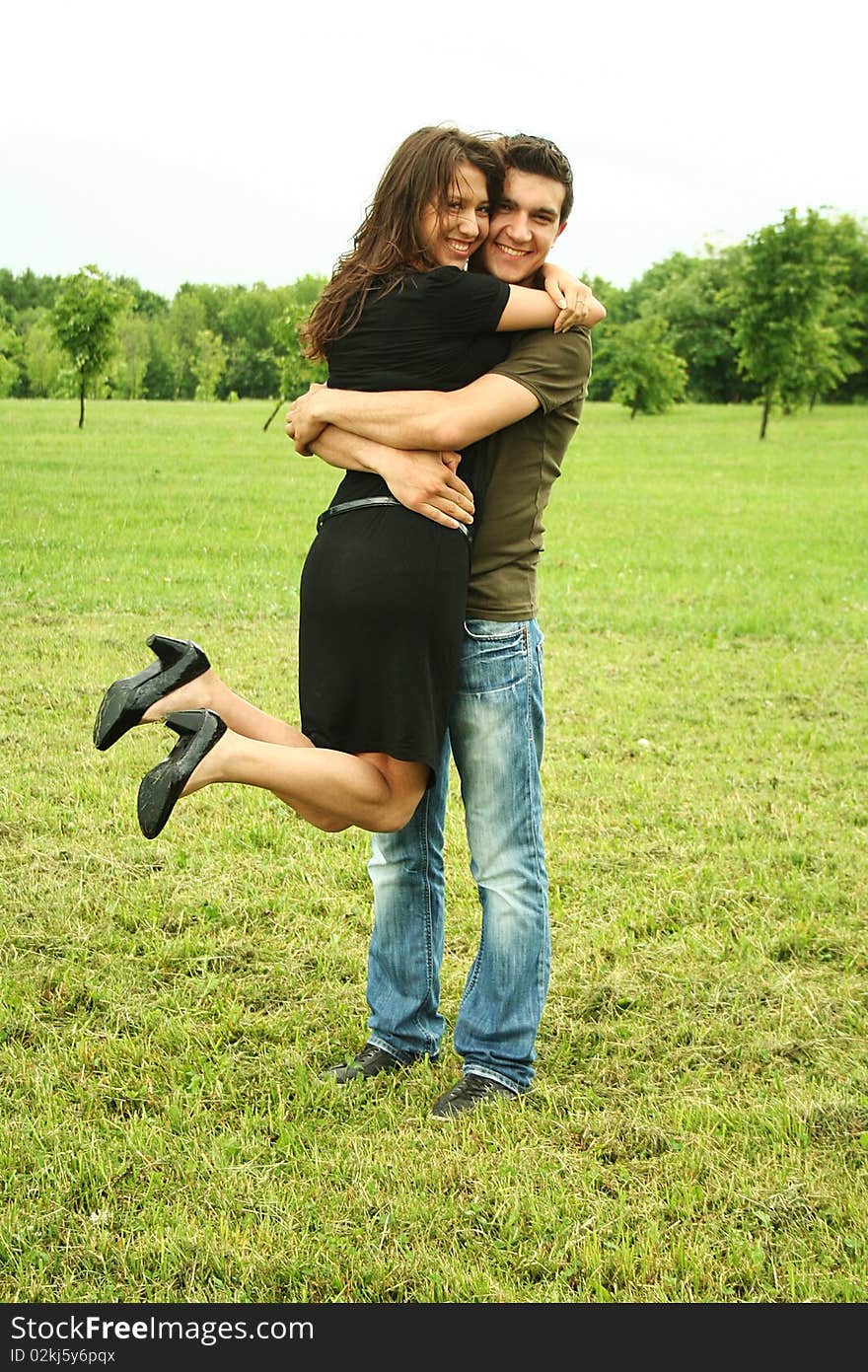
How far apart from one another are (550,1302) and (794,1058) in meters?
1.44

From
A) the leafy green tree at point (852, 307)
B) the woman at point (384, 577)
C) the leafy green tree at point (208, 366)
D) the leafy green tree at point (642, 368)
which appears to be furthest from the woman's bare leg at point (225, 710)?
the leafy green tree at point (208, 366)

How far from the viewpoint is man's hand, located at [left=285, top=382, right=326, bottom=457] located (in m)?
3.44

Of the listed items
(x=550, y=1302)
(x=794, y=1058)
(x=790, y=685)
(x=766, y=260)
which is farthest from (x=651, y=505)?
(x=766, y=260)

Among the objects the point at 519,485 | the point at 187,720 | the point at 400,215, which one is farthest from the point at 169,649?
the point at 400,215

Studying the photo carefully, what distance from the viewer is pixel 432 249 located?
3232mm

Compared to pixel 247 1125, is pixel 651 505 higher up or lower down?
higher up

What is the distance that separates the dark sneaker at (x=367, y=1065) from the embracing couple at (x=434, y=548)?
260mm

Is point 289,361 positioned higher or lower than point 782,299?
lower

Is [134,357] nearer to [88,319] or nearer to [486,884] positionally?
[88,319]

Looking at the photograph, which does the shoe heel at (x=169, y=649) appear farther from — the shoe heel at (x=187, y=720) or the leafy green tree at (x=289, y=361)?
the leafy green tree at (x=289, y=361)

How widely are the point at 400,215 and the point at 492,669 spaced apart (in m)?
1.17

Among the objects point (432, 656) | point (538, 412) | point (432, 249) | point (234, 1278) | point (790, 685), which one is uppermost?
point (432, 249)

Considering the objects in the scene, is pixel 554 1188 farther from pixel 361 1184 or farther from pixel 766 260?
pixel 766 260

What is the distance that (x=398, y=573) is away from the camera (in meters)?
3.17
